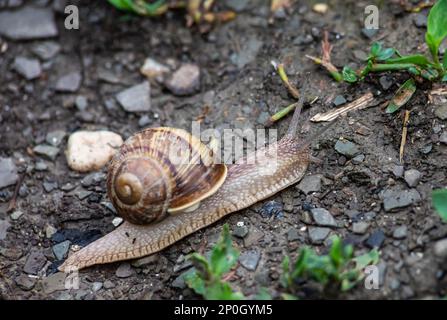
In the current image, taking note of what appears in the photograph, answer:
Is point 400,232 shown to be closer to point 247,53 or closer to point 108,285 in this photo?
point 108,285

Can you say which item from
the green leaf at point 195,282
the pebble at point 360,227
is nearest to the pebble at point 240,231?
the green leaf at point 195,282

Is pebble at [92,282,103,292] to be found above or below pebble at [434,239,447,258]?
below

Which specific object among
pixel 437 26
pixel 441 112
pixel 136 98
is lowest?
pixel 136 98

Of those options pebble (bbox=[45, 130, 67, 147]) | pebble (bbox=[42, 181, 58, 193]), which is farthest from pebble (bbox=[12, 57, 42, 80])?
pebble (bbox=[42, 181, 58, 193])

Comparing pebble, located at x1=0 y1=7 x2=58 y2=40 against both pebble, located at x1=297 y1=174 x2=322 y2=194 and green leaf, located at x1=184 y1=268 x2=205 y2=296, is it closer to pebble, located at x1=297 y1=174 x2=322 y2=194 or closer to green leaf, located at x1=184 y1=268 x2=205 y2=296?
pebble, located at x1=297 y1=174 x2=322 y2=194

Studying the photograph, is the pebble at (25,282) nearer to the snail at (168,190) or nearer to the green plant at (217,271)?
the snail at (168,190)
